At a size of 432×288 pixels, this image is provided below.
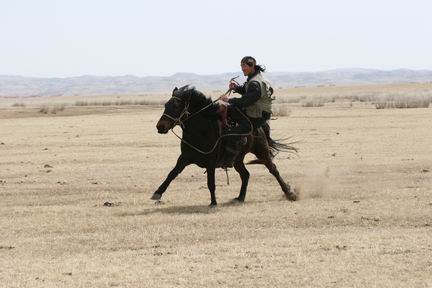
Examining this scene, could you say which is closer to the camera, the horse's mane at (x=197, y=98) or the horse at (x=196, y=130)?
the horse at (x=196, y=130)

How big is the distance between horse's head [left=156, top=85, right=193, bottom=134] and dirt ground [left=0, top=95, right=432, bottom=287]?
129 centimetres

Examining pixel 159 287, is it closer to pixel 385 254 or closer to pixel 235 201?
pixel 385 254

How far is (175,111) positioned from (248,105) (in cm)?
117

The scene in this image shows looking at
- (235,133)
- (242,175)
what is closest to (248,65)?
(235,133)

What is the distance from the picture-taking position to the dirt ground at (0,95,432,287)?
27.0 ft

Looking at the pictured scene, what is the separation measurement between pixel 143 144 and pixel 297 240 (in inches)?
625

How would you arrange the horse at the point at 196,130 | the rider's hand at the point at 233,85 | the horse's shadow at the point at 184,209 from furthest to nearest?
the rider's hand at the point at 233,85 → the horse at the point at 196,130 → the horse's shadow at the point at 184,209

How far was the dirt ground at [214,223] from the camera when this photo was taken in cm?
823

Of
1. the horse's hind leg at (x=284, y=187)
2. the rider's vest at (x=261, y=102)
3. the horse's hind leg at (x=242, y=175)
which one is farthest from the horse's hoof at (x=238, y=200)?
the rider's vest at (x=261, y=102)

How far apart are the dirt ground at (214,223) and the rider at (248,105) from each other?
997mm

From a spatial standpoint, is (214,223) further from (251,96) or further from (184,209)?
(251,96)

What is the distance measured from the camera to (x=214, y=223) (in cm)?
1138

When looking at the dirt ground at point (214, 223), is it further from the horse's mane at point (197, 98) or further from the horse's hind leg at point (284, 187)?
the horse's mane at point (197, 98)

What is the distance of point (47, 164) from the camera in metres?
19.8
